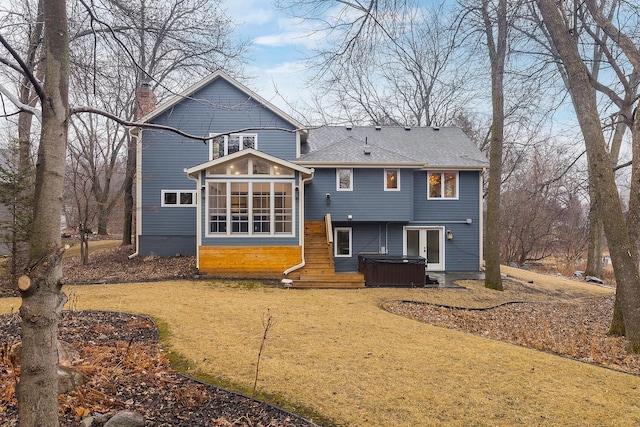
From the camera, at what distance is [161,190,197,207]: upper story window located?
1520 cm

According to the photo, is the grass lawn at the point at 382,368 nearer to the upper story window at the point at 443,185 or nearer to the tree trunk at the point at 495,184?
the tree trunk at the point at 495,184

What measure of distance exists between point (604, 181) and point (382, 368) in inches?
218

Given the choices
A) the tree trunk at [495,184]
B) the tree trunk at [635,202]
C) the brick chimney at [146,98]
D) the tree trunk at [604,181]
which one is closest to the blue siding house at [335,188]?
the brick chimney at [146,98]

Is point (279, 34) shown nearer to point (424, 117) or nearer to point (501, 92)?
point (501, 92)

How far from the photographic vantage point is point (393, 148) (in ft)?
54.3

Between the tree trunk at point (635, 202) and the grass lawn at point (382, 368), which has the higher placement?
the tree trunk at point (635, 202)

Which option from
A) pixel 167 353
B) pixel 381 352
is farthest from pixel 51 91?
pixel 381 352

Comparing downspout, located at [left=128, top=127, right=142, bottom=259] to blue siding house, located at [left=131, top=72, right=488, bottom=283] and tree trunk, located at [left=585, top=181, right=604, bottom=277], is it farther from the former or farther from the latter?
tree trunk, located at [left=585, top=181, right=604, bottom=277]

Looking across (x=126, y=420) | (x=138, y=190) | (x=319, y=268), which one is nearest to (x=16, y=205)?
(x=138, y=190)

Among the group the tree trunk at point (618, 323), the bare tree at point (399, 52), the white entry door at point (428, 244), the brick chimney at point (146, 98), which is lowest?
the tree trunk at point (618, 323)

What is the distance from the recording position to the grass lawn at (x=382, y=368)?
3812 mm

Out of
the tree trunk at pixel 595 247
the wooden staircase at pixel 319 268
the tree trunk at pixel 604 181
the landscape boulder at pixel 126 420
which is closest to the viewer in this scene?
the landscape boulder at pixel 126 420

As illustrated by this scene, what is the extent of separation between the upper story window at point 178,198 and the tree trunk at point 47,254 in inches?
532

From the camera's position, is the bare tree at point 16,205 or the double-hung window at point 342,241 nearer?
the bare tree at point 16,205
